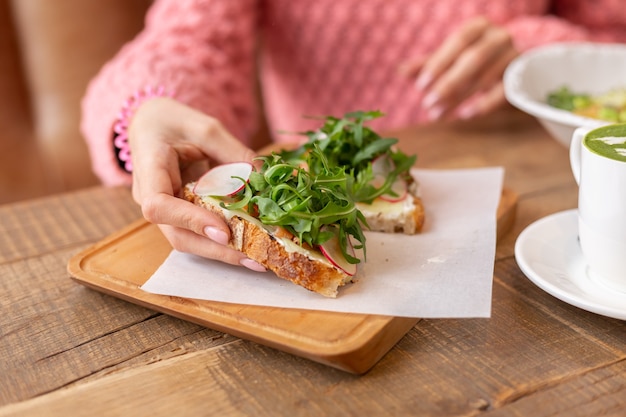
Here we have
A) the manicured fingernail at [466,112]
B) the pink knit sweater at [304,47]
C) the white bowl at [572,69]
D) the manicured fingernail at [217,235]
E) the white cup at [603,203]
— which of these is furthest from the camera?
the manicured fingernail at [466,112]

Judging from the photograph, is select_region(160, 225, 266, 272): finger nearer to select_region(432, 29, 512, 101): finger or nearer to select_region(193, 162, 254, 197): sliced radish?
select_region(193, 162, 254, 197): sliced radish

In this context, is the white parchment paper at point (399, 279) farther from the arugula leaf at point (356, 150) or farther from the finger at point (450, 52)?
the finger at point (450, 52)

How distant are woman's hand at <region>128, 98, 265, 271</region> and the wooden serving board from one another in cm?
9

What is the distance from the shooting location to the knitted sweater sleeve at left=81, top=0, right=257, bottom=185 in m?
1.60

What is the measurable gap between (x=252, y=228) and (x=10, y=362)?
15.5 inches

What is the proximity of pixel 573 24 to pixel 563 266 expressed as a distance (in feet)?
5.08

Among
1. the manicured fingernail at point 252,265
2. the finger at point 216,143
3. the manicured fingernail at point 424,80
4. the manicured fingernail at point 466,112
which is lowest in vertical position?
the manicured fingernail at point 466,112

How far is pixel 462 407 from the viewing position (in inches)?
32.6

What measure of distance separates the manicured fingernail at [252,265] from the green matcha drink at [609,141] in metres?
0.53

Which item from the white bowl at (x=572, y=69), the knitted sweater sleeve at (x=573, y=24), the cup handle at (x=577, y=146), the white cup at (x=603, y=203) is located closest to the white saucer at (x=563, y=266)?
the white cup at (x=603, y=203)

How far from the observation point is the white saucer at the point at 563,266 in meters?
0.98

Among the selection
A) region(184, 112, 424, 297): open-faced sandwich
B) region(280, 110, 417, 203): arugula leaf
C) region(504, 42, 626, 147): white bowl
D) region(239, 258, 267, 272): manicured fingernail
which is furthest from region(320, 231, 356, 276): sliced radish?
region(504, 42, 626, 147): white bowl

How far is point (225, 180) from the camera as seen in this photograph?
117cm

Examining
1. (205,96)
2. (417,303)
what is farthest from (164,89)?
(417,303)
